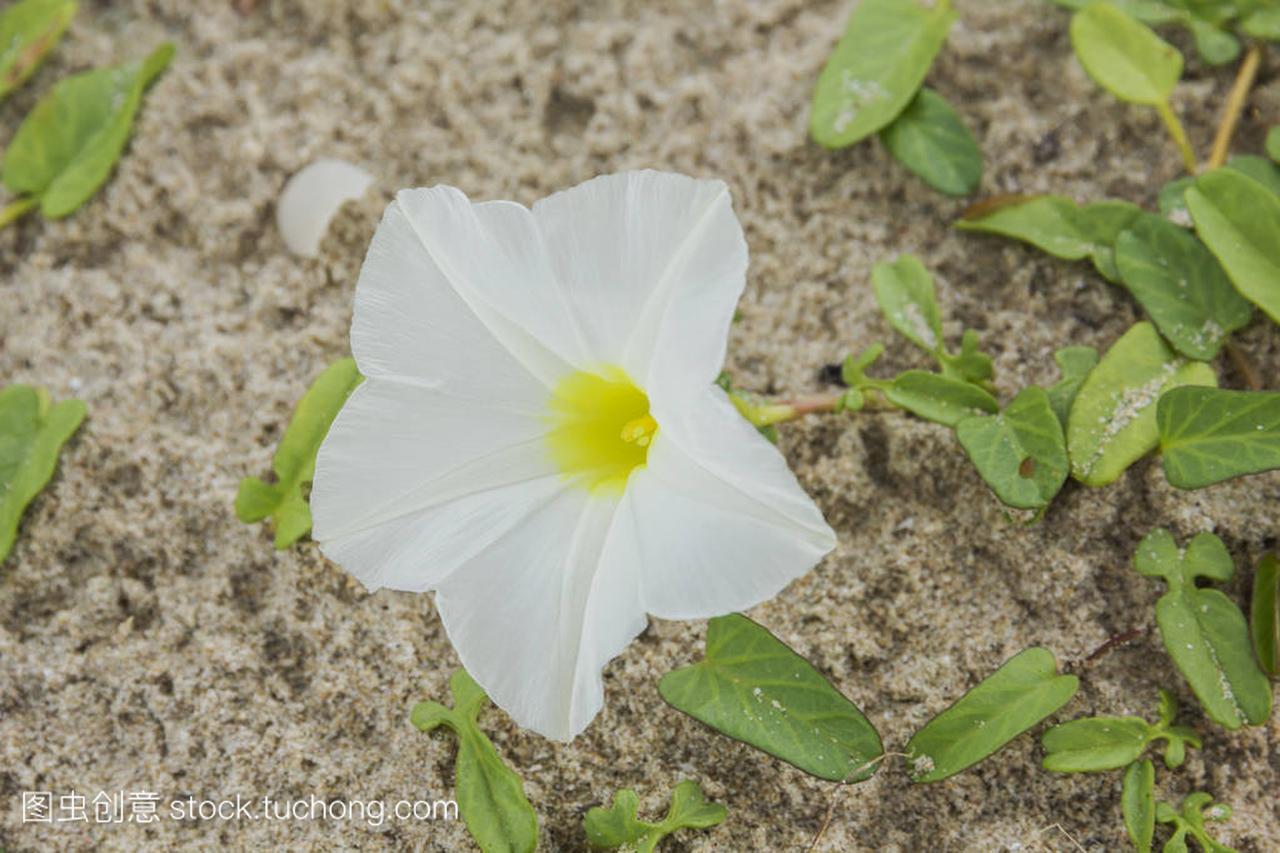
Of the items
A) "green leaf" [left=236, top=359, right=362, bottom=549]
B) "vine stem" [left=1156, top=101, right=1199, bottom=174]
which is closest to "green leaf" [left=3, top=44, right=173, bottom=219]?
"green leaf" [left=236, top=359, right=362, bottom=549]

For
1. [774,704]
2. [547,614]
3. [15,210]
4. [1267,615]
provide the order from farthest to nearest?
[15,210]
[1267,615]
[774,704]
[547,614]

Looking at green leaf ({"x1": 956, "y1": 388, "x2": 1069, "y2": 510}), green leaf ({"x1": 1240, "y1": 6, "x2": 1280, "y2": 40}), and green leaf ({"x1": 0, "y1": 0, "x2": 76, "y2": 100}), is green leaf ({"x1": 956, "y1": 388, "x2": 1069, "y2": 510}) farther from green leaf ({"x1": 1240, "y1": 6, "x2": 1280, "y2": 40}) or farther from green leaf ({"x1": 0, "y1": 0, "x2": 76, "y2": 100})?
green leaf ({"x1": 0, "y1": 0, "x2": 76, "y2": 100})

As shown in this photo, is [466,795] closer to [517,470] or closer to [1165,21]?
[517,470]

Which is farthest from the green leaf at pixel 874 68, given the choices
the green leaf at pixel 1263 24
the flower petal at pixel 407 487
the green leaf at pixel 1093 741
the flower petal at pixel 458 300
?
the green leaf at pixel 1093 741

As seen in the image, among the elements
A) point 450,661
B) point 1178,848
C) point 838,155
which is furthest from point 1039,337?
point 450,661

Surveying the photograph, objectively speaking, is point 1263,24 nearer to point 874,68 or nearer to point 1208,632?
point 874,68

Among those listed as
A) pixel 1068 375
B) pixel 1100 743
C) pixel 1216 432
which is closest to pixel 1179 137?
pixel 1068 375
